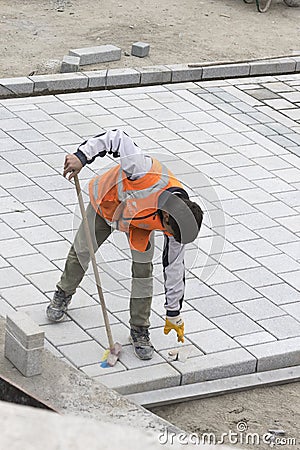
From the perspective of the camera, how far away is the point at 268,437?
14.7 ft

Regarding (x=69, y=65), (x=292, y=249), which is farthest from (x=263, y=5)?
(x=292, y=249)

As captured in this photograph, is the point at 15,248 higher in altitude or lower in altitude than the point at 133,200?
lower

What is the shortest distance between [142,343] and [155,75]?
5314mm

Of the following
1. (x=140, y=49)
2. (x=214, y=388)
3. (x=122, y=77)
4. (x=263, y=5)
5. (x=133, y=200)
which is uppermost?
(x=133, y=200)

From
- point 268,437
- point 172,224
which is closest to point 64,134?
point 172,224

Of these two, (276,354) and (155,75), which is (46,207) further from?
(155,75)

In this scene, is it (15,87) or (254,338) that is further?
(15,87)

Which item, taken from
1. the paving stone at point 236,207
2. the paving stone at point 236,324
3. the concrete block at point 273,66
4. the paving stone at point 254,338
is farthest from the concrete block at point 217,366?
the concrete block at point 273,66

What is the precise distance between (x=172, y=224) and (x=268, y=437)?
1.22 m

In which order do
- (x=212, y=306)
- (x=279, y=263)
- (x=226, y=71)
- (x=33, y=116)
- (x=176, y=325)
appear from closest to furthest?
(x=176, y=325) < (x=212, y=306) < (x=279, y=263) < (x=33, y=116) < (x=226, y=71)

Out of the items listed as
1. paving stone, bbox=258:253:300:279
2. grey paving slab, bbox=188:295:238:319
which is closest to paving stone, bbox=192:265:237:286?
grey paving slab, bbox=188:295:238:319

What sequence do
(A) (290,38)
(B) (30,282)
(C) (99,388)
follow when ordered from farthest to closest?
1. (A) (290,38)
2. (B) (30,282)
3. (C) (99,388)

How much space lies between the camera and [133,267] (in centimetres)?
496

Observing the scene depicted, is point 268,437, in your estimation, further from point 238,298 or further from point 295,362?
point 238,298
